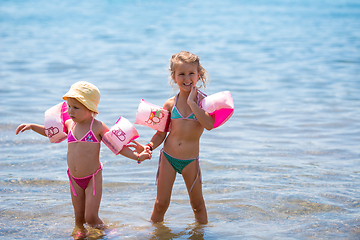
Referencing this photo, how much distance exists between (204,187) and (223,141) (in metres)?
2.26

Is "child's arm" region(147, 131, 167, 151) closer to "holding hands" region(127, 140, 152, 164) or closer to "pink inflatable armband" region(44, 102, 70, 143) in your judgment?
"holding hands" region(127, 140, 152, 164)

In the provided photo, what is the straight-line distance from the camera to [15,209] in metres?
5.03

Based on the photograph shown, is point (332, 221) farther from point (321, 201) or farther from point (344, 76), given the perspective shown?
point (344, 76)

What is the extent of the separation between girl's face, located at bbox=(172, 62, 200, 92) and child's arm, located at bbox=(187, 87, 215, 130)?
0.11 metres

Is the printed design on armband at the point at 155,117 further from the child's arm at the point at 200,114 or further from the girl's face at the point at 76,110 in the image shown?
the girl's face at the point at 76,110

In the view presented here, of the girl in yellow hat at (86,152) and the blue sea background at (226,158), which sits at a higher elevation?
the girl in yellow hat at (86,152)

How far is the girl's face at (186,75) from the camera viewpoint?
4258mm

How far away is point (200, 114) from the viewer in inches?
163

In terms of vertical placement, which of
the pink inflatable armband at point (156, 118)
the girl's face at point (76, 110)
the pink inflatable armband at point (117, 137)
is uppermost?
the girl's face at point (76, 110)

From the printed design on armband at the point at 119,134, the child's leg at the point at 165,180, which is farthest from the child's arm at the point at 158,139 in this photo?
the printed design on armband at the point at 119,134

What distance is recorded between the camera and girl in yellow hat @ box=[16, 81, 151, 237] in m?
4.06

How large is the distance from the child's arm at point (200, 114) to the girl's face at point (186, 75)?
11cm

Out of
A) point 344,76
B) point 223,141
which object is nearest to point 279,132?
point 223,141

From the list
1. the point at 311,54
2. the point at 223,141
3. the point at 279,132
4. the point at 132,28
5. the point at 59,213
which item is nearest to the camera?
the point at 59,213
